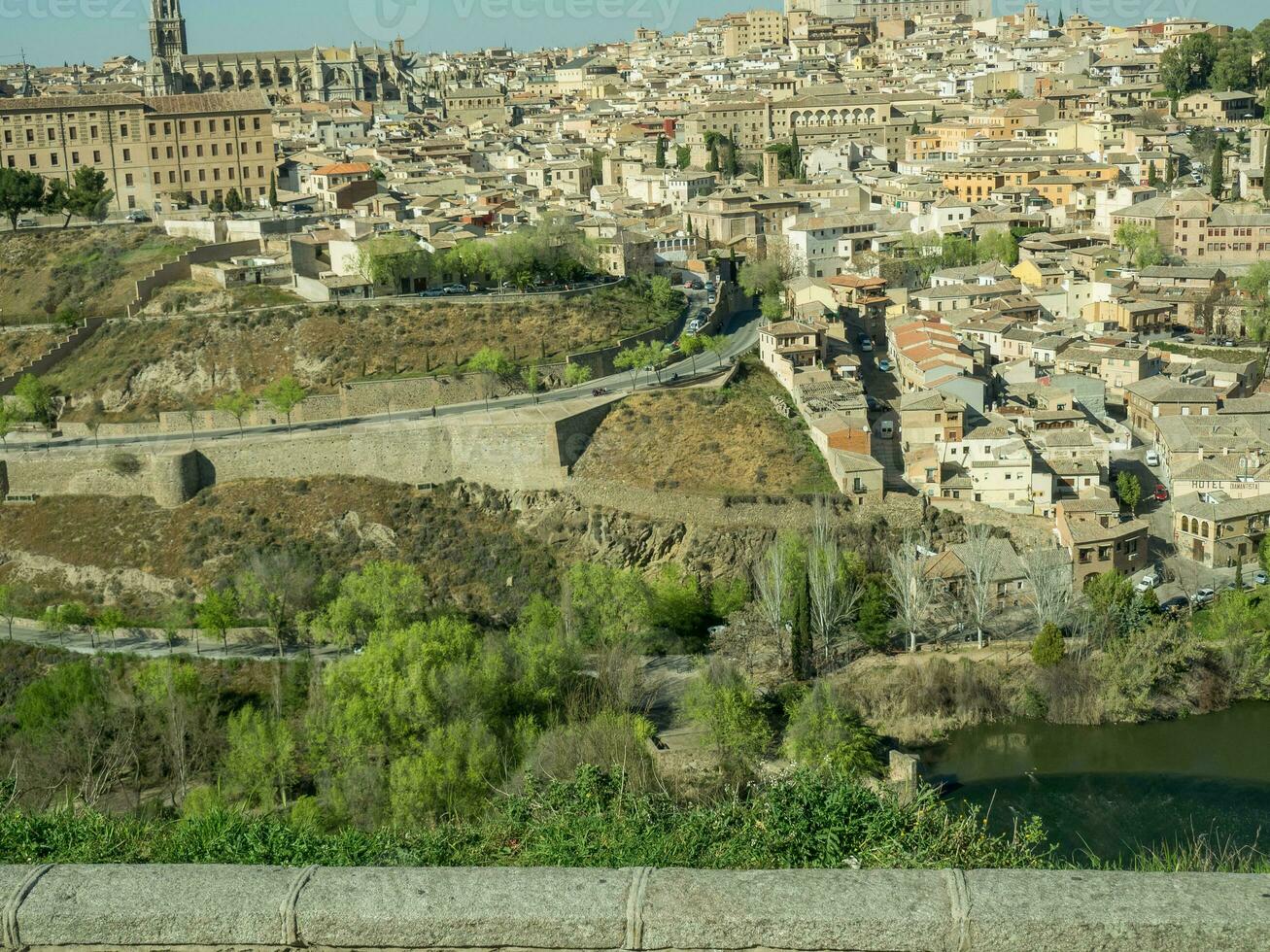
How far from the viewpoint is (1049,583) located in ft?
46.1

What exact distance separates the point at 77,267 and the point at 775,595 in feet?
44.2

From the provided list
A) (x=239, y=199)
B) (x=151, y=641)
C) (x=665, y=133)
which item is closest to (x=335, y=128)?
(x=665, y=133)

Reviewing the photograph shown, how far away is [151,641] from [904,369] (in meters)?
9.71

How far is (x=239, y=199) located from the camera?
2606cm

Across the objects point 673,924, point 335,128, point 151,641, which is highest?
point 335,128

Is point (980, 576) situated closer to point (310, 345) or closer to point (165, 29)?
point (310, 345)

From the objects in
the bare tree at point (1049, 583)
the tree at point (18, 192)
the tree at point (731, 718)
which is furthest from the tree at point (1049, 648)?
the tree at point (18, 192)

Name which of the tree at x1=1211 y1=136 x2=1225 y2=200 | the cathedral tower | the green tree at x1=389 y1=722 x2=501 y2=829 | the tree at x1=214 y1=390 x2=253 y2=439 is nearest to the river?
the green tree at x1=389 y1=722 x2=501 y2=829

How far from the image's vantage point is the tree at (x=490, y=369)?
1839cm

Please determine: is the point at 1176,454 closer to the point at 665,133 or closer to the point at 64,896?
the point at 64,896

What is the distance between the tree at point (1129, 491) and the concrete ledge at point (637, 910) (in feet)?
45.6

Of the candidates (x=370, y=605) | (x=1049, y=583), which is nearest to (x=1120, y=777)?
(x=1049, y=583)

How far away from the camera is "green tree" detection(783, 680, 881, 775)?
1096 centimetres

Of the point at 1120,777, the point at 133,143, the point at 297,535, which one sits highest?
the point at 133,143
